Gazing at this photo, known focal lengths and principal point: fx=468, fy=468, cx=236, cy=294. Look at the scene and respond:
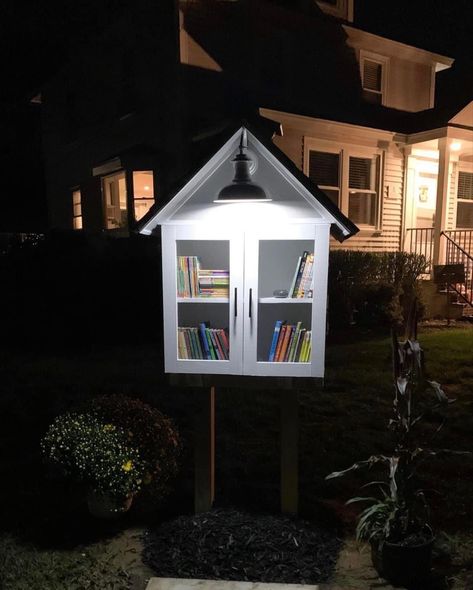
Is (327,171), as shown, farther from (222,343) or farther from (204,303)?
(222,343)

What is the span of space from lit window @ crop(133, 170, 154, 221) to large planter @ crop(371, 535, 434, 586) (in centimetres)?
1069

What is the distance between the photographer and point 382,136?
11500 mm

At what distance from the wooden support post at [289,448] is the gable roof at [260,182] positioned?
1177 millimetres

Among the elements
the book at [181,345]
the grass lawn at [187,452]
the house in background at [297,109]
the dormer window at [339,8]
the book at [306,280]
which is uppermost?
the dormer window at [339,8]

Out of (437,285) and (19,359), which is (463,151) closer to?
(437,285)

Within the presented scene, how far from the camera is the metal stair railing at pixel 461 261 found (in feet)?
34.9

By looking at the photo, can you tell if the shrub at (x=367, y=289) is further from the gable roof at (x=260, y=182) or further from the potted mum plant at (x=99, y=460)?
the potted mum plant at (x=99, y=460)

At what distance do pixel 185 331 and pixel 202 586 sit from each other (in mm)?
1572

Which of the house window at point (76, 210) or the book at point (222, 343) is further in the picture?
the house window at point (76, 210)

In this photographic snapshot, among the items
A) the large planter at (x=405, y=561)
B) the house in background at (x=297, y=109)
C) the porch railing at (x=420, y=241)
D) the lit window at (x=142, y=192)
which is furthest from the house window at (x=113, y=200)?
the large planter at (x=405, y=561)

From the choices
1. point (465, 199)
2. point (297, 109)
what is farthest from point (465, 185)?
point (297, 109)

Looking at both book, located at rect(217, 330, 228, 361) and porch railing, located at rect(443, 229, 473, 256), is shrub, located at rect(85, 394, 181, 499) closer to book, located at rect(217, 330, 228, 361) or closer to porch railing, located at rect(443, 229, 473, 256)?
book, located at rect(217, 330, 228, 361)

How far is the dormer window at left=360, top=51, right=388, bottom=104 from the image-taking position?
41.6 feet

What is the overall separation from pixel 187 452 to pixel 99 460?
1.51m
